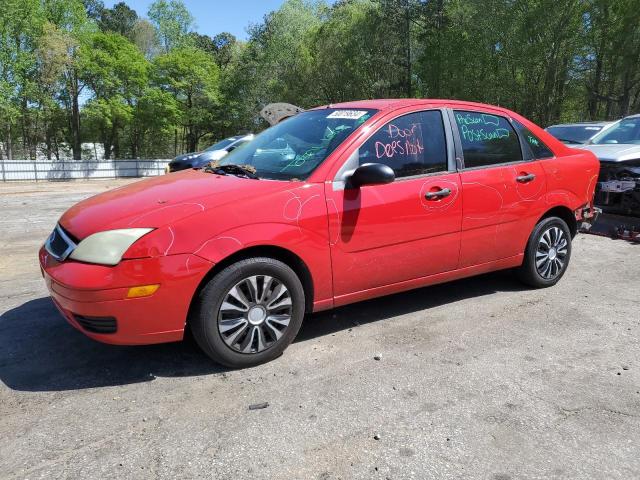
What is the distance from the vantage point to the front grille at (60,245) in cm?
319

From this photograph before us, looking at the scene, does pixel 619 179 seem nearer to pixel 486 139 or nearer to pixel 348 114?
pixel 486 139

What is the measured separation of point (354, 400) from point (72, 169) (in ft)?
95.2

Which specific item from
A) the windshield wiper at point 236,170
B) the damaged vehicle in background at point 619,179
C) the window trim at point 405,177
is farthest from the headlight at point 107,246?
the damaged vehicle in background at point 619,179

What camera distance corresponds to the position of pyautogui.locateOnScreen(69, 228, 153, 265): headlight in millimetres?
3004

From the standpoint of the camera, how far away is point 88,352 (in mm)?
3617

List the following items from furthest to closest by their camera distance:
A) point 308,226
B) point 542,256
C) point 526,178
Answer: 1. point 542,256
2. point 526,178
3. point 308,226

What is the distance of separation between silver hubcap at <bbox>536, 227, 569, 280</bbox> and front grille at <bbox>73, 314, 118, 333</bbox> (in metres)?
3.78

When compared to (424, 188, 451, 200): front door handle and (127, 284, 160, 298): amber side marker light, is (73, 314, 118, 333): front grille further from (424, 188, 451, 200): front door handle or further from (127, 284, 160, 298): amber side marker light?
(424, 188, 451, 200): front door handle

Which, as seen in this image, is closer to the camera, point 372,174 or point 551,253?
point 372,174

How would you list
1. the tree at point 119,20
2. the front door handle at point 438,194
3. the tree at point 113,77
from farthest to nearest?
the tree at point 119,20, the tree at point 113,77, the front door handle at point 438,194

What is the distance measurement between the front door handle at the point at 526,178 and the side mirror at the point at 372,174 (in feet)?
5.11

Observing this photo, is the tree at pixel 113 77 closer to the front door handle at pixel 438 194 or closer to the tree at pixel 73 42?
the tree at pixel 73 42

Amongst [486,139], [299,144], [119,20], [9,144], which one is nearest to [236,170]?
[299,144]

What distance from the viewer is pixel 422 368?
343 cm
